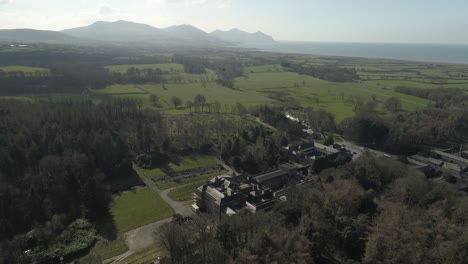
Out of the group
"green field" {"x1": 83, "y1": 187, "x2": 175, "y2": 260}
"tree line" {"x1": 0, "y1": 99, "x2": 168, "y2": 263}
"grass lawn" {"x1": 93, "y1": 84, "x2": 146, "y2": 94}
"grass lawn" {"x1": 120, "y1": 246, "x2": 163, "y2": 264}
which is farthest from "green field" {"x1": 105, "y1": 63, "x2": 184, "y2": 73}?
"grass lawn" {"x1": 120, "y1": 246, "x2": 163, "y2": 264}

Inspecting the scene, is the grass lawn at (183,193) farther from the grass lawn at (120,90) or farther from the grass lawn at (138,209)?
the grass lawn at (120,90)

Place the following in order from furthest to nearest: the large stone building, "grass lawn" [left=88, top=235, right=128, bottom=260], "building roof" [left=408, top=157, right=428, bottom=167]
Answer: "building roof" [left=408, top=157, right=428, bottom=167] < the large stone building < "grass lawn" [left=88, top=235, right=128, bottom=260]

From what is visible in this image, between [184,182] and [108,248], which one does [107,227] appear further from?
[184,182]

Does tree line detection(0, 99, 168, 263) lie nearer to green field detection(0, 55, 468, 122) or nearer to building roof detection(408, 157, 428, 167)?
green field detection(0, 55, 468, 122)

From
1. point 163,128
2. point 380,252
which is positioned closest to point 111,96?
point 163,128

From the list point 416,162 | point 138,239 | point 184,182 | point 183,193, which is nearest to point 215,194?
point 183,193

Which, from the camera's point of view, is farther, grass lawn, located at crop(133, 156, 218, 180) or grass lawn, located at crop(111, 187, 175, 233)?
grass lawn, located at crop(133, 156, 218, 180)

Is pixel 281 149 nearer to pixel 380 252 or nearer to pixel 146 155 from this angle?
pixel 146 155
